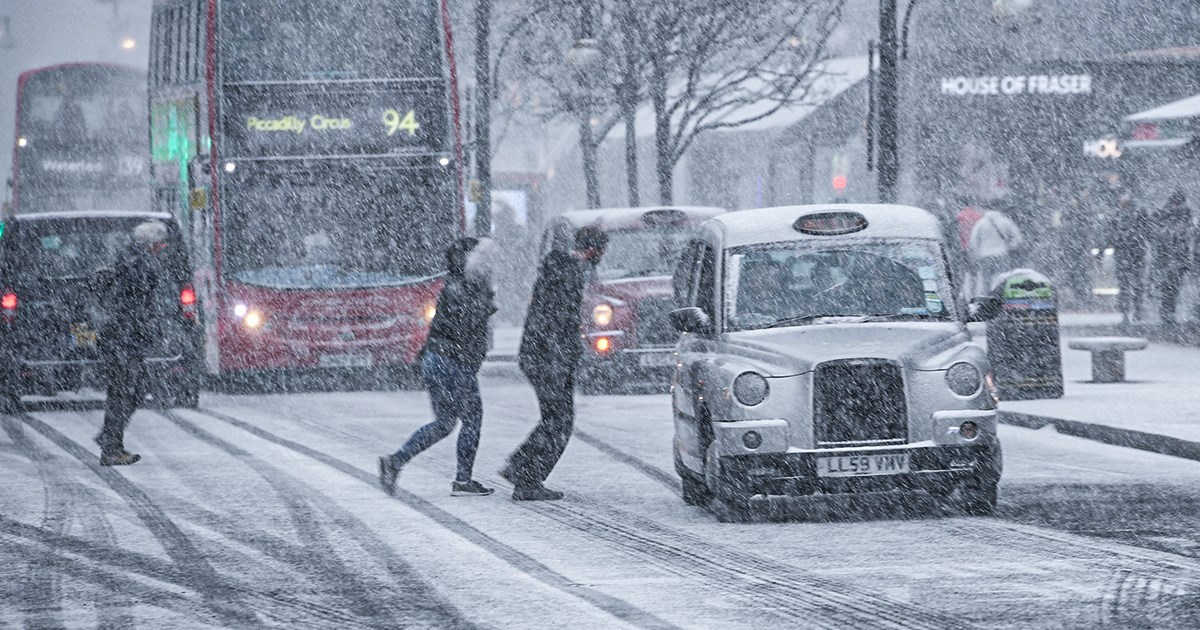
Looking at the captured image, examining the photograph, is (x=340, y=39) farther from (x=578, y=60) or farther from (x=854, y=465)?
(x=854, y=465)

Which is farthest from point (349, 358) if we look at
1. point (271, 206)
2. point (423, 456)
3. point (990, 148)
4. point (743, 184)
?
point (743, 184)

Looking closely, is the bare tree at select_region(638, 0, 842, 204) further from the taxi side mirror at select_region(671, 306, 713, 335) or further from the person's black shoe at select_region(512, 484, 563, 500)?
the taxi side mirror at select_region(671, 306, 713, 335)

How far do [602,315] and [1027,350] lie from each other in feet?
14.1

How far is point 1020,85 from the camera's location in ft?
116

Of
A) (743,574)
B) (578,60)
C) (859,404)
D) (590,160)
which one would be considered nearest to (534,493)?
(859,404)

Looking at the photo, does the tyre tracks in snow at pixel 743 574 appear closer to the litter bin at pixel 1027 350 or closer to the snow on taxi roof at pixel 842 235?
the snow on taxi roof at pixel 842 235

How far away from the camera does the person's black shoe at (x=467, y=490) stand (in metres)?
12.1

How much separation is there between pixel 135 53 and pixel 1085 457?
372 feet

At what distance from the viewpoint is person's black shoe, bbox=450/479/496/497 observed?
1213 cm

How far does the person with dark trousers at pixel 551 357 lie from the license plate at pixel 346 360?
960cm

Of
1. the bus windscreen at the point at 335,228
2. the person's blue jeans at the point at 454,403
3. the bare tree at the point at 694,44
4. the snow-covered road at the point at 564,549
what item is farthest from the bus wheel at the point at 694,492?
the bare tree at the point at 694,44

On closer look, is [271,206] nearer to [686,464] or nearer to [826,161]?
[686,464]

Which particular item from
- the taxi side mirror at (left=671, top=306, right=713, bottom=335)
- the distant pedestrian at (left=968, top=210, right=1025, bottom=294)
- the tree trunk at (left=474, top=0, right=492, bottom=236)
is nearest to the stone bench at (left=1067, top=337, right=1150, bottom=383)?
the taxi side mirror at (left=671, top=306, right=713, bottom=335)

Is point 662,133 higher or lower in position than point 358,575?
higher
